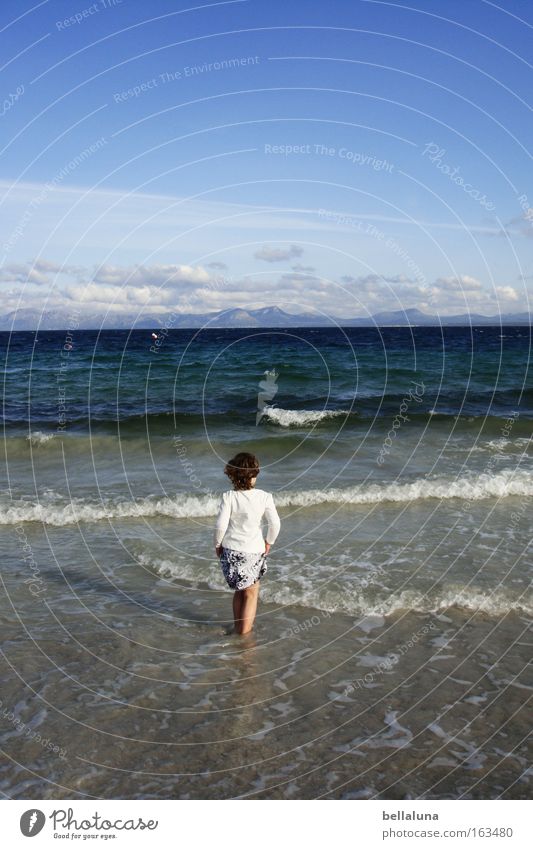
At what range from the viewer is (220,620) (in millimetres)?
9305

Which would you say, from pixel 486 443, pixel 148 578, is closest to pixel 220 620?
pixel 148 578

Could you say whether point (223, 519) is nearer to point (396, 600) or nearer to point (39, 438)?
point (396, 600)

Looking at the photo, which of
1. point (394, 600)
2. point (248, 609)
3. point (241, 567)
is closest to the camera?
point (241, 567)

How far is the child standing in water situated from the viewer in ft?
26.5

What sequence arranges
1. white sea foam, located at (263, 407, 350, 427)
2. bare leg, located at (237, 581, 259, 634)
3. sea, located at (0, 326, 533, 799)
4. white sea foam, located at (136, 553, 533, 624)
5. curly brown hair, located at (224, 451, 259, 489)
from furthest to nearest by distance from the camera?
white sea foam, located at (263, 407, 350, 427)
white sea foam, located at (136, 553, 533, 624)
bare leg, located at (237, 581, 259, 634)
curly brown hair, located at (224, 451, 259, 489)
sea, located at (0, 326, 533, 799)

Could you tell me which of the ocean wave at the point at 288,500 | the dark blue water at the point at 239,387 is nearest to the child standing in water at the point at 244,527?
the ocean wave at the point at 288,500

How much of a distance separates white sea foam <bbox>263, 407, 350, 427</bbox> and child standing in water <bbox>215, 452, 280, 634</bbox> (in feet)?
61.8

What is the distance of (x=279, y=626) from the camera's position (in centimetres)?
912

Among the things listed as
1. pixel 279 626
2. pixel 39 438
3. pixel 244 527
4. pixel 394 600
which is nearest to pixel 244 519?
pixel 244 527

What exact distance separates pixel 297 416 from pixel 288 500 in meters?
13.7

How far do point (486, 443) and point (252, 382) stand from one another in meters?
19.2

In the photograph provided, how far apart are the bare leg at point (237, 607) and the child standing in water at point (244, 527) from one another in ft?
0.07

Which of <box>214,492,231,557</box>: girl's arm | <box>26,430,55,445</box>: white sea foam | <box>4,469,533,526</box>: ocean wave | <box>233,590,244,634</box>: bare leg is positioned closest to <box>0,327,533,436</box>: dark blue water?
<box>26,430,55,445</box>: white sea foam

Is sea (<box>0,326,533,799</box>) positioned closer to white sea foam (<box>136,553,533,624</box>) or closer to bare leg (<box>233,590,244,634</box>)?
white sea foam (<box>136,553,533,624</box>)
